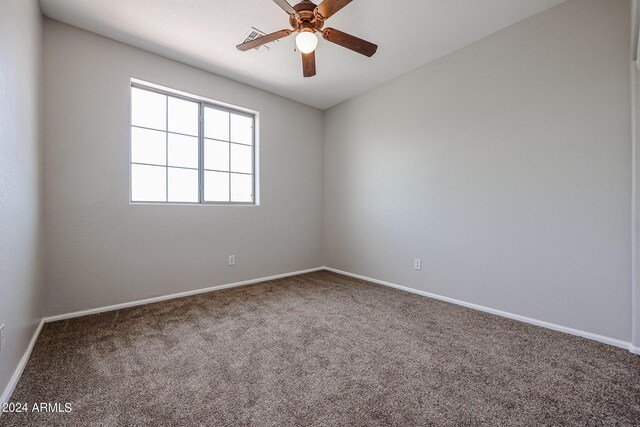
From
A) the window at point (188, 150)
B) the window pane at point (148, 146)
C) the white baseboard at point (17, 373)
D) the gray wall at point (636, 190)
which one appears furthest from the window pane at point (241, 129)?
the gray wall at point (636, 190)

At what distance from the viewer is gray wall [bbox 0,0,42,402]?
1.39 m

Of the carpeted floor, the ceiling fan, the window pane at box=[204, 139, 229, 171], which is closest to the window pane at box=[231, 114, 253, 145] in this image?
the window pane at box=[204, 139, 229, 171]

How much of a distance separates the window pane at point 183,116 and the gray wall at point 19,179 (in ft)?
3.62

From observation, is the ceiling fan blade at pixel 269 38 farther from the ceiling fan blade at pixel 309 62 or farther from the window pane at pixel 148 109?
the window pane at pixel 148 109

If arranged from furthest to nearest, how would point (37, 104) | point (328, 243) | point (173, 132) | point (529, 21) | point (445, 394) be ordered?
point (328, 243) → point (173, 132) → point (529, 21) → point (37, 104) → point (445, 394)

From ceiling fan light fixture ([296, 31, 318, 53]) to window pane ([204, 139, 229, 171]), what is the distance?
1.97 m

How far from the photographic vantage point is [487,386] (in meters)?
1.51

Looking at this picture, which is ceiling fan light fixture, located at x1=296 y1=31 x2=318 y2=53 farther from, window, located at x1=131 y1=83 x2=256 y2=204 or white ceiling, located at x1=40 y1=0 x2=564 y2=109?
window, located at x1=131 y1=83 x2=256 y2=204

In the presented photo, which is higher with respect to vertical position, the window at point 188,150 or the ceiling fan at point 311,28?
the ceiling fan at point 311,28

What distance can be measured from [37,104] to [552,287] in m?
4.50

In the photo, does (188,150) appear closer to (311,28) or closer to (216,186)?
(216,186)

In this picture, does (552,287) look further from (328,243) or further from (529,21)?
(328,243)

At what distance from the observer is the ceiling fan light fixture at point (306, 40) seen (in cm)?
185

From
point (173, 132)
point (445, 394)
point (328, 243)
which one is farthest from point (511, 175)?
point (173, 132)
